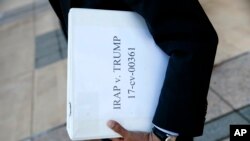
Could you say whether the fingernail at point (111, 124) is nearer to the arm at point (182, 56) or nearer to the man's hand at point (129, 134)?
the man's hand at point (129, 134)

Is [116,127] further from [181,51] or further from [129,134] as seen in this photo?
[181,51]

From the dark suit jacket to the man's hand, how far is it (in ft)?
0.27

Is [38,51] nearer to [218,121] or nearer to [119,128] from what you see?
[218,121]

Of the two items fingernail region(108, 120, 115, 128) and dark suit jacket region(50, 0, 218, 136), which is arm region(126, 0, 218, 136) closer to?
dark suit jacket region(50, 0, 218, 136)

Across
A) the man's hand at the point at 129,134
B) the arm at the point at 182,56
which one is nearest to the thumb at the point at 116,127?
the man's hand at the point at 129,134

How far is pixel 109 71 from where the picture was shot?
1.20 meters

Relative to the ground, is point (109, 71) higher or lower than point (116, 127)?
higher

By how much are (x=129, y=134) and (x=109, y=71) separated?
0.24 m

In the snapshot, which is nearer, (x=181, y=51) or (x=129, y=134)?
(x=181, y=51)

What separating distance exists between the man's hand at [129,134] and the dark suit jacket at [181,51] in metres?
0.08

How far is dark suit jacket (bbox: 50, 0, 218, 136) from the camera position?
3.53ft

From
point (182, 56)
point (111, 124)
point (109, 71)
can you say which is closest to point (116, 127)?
Result: point (111, 124)

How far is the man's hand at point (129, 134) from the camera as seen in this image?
3.92 feet

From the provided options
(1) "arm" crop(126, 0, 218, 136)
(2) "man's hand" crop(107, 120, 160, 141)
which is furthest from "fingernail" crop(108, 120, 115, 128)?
(1) "arm" crop(126, 0, 218, 136)
